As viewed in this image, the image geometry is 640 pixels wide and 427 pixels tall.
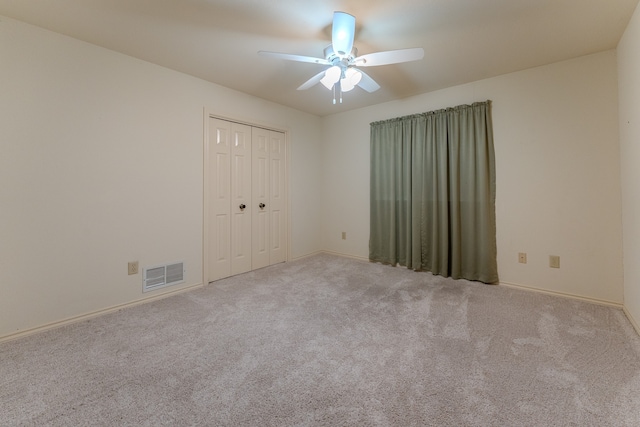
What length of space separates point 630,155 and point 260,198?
11.8ft

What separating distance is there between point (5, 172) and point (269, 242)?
250 cm

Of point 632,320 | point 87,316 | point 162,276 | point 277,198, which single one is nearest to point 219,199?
point 277,198

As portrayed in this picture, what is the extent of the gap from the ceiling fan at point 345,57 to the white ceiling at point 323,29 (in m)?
0.15

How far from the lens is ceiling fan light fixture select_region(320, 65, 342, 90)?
2.04 meters

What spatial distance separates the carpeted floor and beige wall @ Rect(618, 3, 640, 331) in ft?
0.98

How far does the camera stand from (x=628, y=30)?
1954mm

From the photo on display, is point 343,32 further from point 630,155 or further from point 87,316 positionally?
point 87,316

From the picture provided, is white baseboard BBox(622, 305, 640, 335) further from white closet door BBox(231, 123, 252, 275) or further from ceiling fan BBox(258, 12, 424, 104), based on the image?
white closet door BBox(231, 123, 252, 275)

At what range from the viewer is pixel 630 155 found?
2.00 m

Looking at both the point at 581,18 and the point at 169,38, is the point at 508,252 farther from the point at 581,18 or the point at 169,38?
the point at 169,38

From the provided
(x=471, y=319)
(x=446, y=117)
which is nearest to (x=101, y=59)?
(x=446, y=117)

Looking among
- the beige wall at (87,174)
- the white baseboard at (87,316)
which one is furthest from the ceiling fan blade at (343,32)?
the white baseboard at (87,316)

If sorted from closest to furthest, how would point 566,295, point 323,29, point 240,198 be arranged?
1. point 323,29
2. point 566,295
3. point 240,198

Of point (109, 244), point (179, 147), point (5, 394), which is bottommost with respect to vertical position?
point (5, 394)
